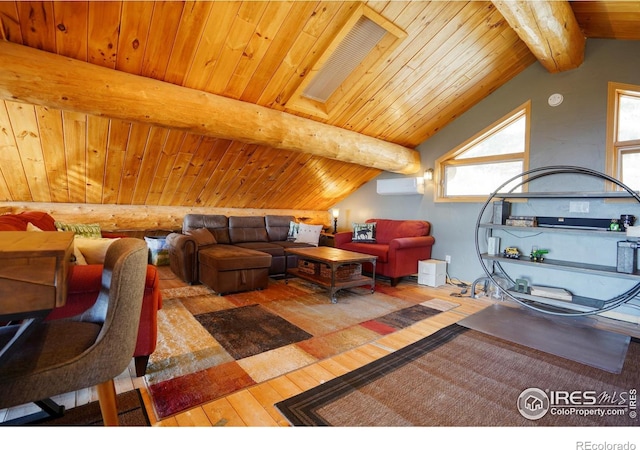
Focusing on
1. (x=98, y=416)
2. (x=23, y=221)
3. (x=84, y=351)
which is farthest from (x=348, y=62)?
(x=98, y=416)

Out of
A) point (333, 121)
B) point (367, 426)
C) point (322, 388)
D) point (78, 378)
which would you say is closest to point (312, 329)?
point (322, 388)

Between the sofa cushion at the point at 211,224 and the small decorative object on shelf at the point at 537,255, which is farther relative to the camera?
the sofa cushion at the point at 211,224

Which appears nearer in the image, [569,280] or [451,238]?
[569,280]

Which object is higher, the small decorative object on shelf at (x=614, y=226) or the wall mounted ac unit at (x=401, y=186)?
the wall mounted ac unit at (x=401, y=186)

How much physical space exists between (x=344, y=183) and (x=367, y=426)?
4.69m

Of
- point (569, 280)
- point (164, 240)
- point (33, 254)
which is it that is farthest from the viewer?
point (164, 240)

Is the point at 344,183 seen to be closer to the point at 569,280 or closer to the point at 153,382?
the point at 569,280

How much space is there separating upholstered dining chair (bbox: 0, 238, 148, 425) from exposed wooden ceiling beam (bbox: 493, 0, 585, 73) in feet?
10.4

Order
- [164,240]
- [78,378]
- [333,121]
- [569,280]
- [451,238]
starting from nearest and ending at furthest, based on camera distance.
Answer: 1. [78,378]
2. [569,280]
3. [333,121]
4. [451,238]
5. [164,240]

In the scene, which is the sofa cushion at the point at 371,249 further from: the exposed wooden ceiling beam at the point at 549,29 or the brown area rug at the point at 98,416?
the brown area rug at the point at 98,416

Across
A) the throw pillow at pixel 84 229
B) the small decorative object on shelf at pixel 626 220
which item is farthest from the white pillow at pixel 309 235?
the small decorative object on shelf at pixel 626 220

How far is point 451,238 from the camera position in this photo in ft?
15.0

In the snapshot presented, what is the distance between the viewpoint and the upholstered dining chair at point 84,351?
97 cm

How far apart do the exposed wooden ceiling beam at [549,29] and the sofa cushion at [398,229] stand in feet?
8.03
